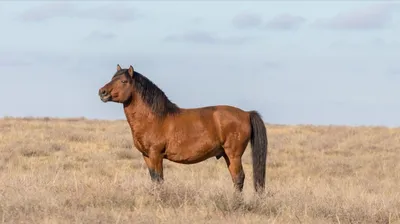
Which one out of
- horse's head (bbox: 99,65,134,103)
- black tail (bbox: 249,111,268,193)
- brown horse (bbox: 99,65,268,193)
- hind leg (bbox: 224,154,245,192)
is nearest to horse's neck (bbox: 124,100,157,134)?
brown horse (bbox: 99,65,268,193)

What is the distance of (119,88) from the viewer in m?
9.57

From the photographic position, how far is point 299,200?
28.5 ft

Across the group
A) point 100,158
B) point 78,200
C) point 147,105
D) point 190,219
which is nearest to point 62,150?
point 100,158

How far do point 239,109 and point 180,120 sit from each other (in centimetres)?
97

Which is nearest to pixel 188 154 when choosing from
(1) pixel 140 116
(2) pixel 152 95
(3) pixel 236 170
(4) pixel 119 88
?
(3) pixel 236 170

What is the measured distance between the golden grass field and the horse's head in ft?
3.95

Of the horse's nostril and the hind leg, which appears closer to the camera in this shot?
the horse's nostril

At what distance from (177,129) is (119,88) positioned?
101 centimetres

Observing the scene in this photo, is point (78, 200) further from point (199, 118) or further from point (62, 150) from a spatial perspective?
point (62, 150)

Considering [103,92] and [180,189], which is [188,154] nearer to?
[180,189]

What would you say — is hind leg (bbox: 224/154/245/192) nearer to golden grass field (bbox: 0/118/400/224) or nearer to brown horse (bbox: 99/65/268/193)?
brown horse (bbox: 99/65/268/193)

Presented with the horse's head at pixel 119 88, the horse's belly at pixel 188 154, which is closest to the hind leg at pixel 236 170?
the horse's belly at pixel 188 154

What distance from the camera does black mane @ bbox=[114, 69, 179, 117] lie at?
31.8 feet

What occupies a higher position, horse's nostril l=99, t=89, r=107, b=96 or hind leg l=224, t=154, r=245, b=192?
horse's nostril l=99, t=89, r=107, b=96
